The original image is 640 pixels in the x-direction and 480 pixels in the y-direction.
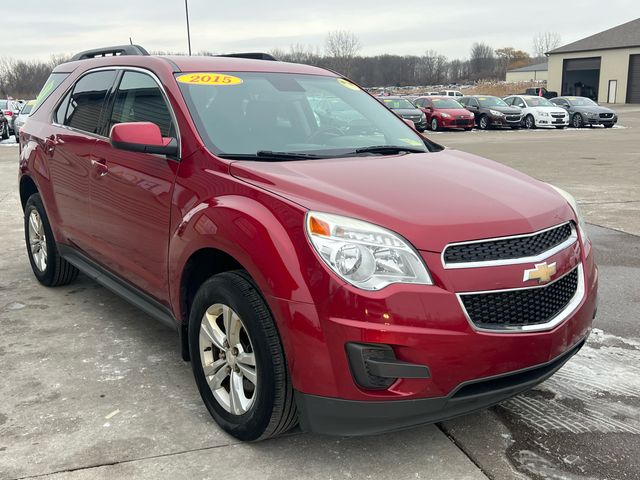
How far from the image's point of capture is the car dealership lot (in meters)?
2.71

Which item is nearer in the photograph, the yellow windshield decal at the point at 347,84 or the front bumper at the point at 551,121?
the yellow windshield decal at the point at 347,84

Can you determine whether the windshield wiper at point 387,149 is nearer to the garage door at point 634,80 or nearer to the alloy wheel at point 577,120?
the alloy wheel at point 577,120

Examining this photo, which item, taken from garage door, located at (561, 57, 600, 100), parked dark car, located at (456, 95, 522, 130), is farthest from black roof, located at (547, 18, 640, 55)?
parked dark car, located at (456, 95, 522, 130)

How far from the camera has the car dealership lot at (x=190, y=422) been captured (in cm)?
271

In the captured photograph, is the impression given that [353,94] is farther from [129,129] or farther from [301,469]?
[301,469]

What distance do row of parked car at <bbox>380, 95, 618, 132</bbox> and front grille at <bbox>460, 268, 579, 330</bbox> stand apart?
77.2 feet

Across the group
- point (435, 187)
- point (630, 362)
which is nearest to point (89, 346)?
point (435, 187)

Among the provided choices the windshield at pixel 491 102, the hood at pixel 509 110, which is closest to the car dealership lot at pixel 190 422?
the hood at pixel 509 110

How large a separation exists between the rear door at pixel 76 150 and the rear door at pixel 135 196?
159mm

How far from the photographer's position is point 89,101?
14.5 feet

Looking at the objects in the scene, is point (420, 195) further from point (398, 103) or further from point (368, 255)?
point (398, 103)

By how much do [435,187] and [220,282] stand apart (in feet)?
3.41

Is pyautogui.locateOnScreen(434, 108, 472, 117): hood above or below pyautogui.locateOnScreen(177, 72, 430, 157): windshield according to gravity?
below

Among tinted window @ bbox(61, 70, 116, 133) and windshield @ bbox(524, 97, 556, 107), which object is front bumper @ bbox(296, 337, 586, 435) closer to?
tinted window @ bbox(61, 70, 116, 133)
